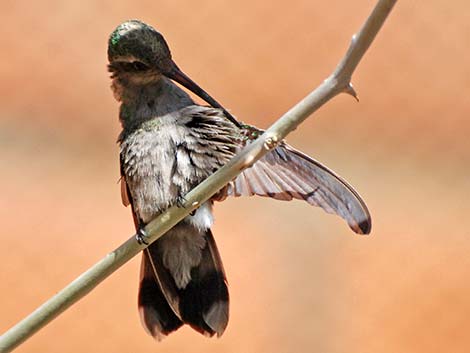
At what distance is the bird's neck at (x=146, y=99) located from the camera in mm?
1466

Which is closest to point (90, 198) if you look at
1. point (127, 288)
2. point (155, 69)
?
point (127, 288)

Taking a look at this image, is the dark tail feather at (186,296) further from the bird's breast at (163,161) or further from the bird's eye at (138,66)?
the bird's eye at (138,66)

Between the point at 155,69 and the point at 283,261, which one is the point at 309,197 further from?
the point at 283,261

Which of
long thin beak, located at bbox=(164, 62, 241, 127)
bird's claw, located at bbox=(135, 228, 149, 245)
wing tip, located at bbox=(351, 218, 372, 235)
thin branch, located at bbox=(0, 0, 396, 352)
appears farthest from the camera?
long thin beak, located at bbox=(164, 62, 241, 127)

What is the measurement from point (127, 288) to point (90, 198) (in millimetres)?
213

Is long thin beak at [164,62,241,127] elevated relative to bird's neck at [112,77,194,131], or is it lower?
lower

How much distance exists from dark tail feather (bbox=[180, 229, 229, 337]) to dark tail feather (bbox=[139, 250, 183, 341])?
0.09 ft

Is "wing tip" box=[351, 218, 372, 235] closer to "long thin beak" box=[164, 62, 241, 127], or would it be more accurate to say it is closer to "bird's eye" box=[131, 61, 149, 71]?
"long thin beak" box=[164, 62, 241, 127]

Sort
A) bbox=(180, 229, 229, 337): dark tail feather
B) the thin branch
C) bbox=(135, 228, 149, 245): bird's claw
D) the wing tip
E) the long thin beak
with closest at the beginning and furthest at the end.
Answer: the thin branch → bbox=(135, 228, 149, 245): bird's claw → the wing tip → the long thin beak → bbox=(180, 229, 229, 337): dark tail feather

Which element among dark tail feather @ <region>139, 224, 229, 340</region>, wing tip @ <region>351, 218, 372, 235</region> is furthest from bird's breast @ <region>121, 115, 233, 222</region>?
wing tip @ <region>351, 218, 372, 235</region>

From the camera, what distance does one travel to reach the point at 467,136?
205 cm

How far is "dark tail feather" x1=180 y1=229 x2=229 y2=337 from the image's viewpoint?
1.44 meters

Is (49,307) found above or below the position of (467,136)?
below

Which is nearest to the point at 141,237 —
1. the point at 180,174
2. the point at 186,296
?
the point at 180,174
